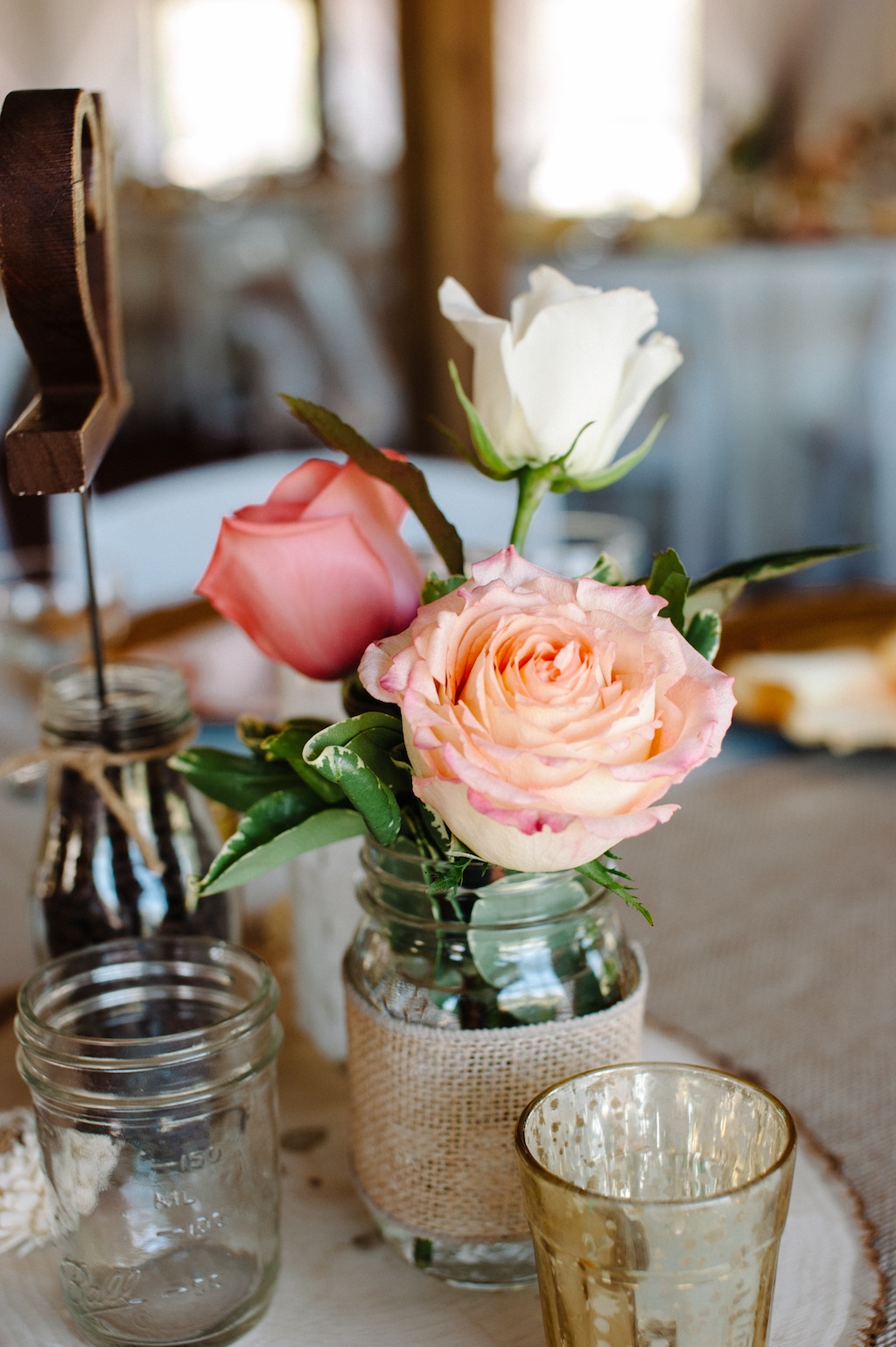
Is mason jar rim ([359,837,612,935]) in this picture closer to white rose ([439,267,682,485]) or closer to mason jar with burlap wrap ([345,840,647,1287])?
mason jar with burlap wrap ([345,840,647,1287])

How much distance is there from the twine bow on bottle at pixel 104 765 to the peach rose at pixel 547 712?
20 centimetres

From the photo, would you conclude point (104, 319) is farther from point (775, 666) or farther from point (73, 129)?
point (775, 666)

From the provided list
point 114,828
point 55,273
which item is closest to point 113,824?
point 114,828

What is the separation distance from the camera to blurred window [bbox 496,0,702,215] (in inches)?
148

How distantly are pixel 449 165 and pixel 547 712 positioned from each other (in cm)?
283

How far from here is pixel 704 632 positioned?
16.0 inches

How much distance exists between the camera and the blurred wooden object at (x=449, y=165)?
2.76m

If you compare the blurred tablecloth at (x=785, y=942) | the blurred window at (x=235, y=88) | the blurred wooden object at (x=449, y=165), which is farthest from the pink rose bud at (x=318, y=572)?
the blurred window at (x=235, y=88)

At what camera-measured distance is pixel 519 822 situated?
31cm

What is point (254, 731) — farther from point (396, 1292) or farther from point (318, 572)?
point (396, 1292)

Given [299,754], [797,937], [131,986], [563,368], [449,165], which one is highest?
[449,165]

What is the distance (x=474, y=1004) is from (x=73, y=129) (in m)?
0.30

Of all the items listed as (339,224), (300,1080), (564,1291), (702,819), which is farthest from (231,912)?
(339,224)

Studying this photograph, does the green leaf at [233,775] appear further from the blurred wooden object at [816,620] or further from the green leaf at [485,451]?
the blurred wooden object at [816,620]
